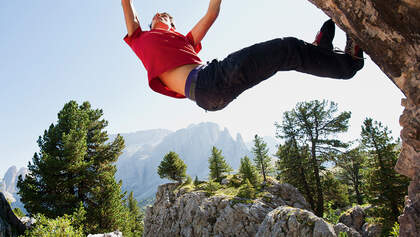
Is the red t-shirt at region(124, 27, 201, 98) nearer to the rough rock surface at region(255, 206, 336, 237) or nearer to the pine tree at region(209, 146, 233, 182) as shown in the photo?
the rough rock surface at region(255, 206, 336, 237)

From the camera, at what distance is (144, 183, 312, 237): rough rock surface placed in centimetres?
1486

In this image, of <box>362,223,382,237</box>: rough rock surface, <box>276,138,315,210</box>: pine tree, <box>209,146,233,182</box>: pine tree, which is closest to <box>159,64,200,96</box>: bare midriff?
<box>362,223,382,237</box>: rough rock surface

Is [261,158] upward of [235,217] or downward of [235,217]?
upward

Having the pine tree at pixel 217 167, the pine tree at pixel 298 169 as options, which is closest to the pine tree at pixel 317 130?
the pine tree at pixel 298 169

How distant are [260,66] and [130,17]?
1768 millimetres

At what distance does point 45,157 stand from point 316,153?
78.8 ft

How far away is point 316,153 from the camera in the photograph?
2169cm

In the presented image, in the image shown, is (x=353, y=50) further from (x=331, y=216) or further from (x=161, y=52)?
(x=331, y=216)

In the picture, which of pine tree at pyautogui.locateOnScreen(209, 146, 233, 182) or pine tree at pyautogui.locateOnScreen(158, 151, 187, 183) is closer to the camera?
pine tree at pyautogui.locateOnScreen(158, 151, 187, 183)

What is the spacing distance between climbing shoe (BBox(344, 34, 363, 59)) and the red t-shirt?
1656mm

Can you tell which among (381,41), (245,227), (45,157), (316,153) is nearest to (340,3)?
(381,41)

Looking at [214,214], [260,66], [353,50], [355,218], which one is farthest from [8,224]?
[355,218]

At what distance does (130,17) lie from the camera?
2566 millimetres

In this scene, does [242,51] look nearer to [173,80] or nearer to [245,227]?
[173,80]
